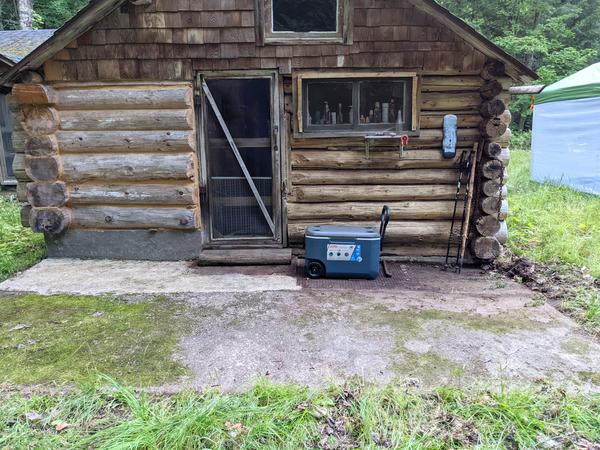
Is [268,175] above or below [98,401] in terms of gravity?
above

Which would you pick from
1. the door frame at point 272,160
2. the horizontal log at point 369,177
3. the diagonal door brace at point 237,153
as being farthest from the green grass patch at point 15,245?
the horizontal log at point 369,177

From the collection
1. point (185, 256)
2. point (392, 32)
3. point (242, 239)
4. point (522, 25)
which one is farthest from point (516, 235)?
point (522, 25)

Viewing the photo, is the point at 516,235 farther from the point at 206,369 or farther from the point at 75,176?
the point at 75,176

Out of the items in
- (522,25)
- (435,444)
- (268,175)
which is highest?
(522,25)

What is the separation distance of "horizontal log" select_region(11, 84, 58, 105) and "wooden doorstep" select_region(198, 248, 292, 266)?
2.58m

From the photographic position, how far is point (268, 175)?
5.69 m

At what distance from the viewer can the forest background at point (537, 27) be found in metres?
19.6

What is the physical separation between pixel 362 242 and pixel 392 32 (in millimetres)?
2523

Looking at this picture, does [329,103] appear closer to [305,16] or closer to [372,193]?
[305,16]

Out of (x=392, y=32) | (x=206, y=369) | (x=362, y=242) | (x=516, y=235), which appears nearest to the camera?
(x=206, y=369)

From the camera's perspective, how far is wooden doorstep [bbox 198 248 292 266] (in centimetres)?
548

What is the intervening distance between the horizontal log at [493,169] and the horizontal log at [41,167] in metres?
5.17

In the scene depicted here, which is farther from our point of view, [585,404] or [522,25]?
[522,25]

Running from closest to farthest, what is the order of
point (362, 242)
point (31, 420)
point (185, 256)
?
1. point (31, 420)
2. point (362, 242)
3. point (185, 256)
